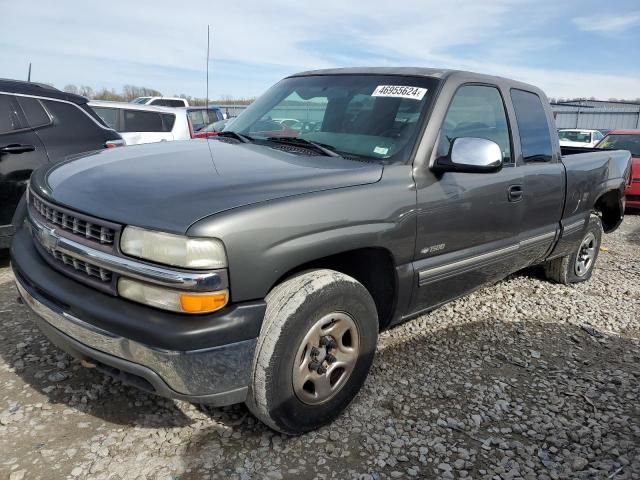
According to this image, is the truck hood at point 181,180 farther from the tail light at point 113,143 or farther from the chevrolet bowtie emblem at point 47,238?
the tail light at point 113,143

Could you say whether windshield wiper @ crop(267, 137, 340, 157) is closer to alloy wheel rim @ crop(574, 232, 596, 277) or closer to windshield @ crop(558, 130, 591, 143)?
alloy wheel rim @ crop(574, 232, 596, 277)

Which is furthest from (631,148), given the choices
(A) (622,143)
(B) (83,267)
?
(B) (83,267)

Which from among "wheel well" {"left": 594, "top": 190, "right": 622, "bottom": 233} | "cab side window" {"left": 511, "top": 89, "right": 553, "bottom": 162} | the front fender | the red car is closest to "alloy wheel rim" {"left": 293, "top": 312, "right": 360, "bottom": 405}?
the front fender

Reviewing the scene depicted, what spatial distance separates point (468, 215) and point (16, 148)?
3.93 m

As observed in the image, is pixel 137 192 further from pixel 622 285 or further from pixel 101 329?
pixel 622 285

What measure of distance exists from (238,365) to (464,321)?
239 cm

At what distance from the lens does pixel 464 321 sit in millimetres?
3971

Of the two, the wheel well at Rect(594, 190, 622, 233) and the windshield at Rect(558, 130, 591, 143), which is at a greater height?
the windshield at Rect(558, 130, 591, 143)

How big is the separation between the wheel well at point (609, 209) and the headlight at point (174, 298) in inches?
176

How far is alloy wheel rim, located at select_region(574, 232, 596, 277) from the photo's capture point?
16.2ft

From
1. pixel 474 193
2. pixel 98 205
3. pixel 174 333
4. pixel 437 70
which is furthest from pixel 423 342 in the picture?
pixel 98 205

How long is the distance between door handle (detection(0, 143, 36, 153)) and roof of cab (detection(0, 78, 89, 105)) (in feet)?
1.97

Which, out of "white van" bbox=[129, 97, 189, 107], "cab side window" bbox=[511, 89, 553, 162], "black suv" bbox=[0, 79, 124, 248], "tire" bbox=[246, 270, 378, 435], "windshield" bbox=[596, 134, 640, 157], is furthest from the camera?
"white van" bbox=[129, 97, 189, 107]

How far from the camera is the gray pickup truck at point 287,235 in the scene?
6.48 feet
